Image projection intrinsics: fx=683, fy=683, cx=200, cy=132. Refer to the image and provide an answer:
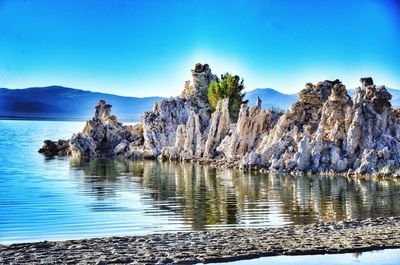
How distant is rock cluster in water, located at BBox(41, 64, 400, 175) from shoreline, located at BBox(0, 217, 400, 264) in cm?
2488

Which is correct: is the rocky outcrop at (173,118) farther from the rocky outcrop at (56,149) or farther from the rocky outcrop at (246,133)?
the rocky outcrop at (56,149)

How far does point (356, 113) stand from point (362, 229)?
27885mm

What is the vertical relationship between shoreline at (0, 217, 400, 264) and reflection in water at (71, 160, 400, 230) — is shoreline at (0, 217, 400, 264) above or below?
below

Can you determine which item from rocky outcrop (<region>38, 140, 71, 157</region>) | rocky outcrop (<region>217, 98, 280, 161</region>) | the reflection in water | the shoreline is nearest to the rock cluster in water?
rocky outcrop (<region>217, 98, 280, 161</region>)

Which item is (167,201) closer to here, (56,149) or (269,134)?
A: (269,134)

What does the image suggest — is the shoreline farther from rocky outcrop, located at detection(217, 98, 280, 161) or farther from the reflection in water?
rocky outcrop, located at detection(217, 98, 280, 161)

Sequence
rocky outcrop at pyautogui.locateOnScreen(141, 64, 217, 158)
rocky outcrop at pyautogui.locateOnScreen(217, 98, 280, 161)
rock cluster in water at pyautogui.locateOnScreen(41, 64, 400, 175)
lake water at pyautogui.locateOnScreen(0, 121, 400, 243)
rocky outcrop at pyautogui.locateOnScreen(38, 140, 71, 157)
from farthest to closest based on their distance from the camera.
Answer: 1. rocky outcrop at pyautogui.locateOnScreen(38, 140, 71, 157)
2. rocky outcrop at pyautogui.locateOnScreen(141, 64, 217, 158)
3. rocky outcrop at pyautogui.locateOnScreen(217, 98, 280, 161)
4. rock cluster in water at pyautogui.locateOnScreen(41, 64, 400, 175)
5. lake water at pyautogui.locateOnScreen(0, 121, 400, 243)

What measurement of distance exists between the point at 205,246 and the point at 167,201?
14.5m

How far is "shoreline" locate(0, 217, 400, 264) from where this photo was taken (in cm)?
1753

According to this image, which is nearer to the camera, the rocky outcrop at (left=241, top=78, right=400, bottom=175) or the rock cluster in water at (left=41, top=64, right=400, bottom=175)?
the rocky outcrop at (left=241, top=78, right=400, bottom=175)

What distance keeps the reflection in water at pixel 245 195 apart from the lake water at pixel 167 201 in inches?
1.6

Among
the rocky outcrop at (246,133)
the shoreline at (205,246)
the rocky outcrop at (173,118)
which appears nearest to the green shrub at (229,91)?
the rocky outcrop at (173,118)

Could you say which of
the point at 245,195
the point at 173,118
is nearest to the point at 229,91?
the point at 173,118

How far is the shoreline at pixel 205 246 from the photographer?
17.5 meters
